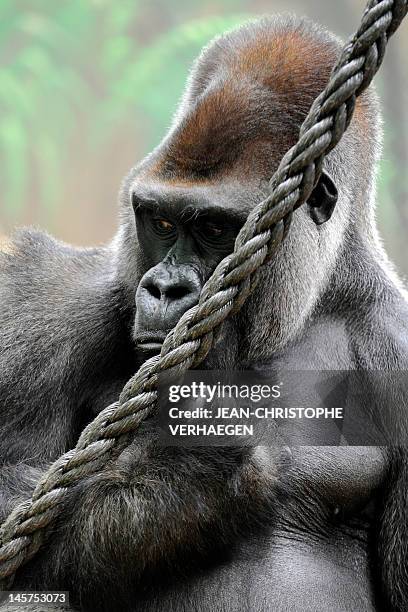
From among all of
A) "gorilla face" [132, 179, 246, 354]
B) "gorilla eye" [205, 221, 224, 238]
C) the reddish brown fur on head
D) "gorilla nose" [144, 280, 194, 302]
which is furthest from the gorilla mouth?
the reddish brown fur on head

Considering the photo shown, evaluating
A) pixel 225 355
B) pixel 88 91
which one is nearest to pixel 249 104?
pixel 225 355

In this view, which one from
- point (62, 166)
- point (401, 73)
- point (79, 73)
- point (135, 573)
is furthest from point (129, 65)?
point (135, 573)

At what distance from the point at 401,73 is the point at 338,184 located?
339 inches

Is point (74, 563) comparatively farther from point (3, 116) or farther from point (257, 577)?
point (3, 116)

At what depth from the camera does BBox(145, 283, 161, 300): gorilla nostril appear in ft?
11.1

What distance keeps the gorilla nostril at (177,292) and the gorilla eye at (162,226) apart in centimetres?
35

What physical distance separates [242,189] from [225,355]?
2.08 feet

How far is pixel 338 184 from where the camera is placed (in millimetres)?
3936

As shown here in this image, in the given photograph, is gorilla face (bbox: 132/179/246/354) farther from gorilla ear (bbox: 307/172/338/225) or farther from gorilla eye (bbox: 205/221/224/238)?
gorilla ear (bbox: 307/172/338/225)

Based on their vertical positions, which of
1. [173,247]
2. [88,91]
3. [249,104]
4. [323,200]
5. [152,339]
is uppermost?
[88,91]

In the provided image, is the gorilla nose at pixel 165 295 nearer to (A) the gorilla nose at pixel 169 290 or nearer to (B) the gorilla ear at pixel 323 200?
(A) the gorilla nose at pixel 169 290

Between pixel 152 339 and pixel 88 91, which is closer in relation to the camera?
pixel 152 339

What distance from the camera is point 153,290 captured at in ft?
11.2

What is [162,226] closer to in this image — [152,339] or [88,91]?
[152,339]
